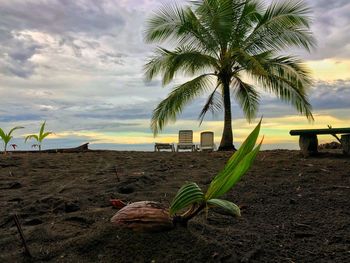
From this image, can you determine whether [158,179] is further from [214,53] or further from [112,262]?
[214,53]

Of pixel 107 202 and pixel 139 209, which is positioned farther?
pixel 107 202

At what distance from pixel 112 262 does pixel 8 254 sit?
761mm

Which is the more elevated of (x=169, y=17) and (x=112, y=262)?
(x=169, y=17)

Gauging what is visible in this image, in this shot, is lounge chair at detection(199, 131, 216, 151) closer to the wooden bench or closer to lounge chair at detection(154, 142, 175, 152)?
lounge chair at detection(154, 142, 175, 152)

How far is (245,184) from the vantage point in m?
4.77

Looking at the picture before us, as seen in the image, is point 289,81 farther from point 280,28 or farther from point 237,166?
point 237,166

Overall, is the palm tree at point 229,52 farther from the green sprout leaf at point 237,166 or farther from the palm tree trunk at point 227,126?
the green sprout leaf at point 237,166

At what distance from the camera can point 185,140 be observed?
18.0 meters

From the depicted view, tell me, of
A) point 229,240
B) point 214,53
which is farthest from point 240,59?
point 229,240

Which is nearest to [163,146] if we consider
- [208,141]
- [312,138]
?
[208,141]

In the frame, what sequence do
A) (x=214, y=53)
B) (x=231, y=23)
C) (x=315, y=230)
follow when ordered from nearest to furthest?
(x=315, y=230)
(x=231, y=23)
(x=214, y=53)

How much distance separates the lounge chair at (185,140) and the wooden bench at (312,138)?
32.6ft

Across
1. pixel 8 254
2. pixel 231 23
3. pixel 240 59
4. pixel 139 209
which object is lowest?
pixel 8 254

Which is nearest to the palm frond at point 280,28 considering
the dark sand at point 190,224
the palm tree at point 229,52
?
the palm tree at point 229,52
